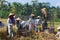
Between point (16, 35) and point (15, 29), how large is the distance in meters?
0.25

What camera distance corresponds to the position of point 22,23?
37.8 ft

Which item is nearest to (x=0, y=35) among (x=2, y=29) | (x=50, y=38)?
(x=2, y=29)

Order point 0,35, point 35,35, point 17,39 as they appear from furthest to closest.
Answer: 1. point 35,35
2. point 17,39
3. point 0,35

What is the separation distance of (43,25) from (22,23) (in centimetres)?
217

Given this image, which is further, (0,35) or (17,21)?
(17,21)

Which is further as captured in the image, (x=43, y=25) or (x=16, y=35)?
(x=43, y=25)

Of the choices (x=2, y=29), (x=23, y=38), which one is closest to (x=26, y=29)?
(x=23, y=38)

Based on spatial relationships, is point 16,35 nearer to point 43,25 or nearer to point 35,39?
point 35,39

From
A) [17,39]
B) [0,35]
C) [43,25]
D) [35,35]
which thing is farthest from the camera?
[43,25]

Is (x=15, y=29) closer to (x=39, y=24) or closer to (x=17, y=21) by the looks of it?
(x=17, y=21)

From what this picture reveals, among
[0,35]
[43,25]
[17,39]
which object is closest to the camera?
[0,35]

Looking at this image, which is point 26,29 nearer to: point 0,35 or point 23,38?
point 23,38

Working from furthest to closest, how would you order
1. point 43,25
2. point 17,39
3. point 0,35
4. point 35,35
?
1. point 43,25
2. point 35,35
3. point 17,39
4. point 0,35

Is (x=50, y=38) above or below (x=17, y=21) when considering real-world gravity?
below
